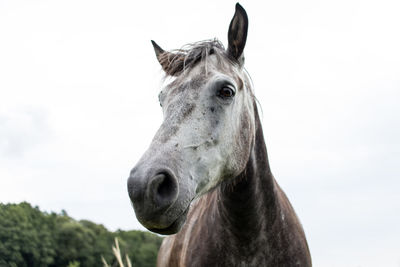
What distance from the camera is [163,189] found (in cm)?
222

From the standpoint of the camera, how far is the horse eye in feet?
9.45

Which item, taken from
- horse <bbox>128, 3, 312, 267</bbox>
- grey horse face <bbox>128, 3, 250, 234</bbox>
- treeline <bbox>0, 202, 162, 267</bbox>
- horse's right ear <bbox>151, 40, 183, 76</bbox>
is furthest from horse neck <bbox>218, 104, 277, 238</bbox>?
treeline <bbox>0, 202, 162, 267</bbox>

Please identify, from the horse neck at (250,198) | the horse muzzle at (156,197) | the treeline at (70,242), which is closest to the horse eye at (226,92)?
the horse neck at (250,198)

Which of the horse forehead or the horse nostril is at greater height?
the horse forehead

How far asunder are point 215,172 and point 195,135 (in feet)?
1.10

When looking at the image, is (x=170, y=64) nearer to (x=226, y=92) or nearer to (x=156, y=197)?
(x=226, y=92)

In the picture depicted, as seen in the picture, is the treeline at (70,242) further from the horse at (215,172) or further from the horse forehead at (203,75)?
the horse forehead at (203,75)

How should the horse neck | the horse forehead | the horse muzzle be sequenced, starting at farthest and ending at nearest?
the horse neck → the horse forehead → the horse muzzle

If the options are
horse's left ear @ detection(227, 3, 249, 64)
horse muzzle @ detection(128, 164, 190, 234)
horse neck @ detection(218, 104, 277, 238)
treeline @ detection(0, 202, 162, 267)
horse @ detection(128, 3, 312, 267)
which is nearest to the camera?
horse muzzle @ detection(128, 164, 190, 234)

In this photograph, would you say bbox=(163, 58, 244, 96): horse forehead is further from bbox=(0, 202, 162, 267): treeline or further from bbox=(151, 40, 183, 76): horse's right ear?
bbox=(0, 202, 162, 267): treeline

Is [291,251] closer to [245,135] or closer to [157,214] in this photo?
[245,135]

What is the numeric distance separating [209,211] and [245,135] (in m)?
1.00

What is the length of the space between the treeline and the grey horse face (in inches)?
741

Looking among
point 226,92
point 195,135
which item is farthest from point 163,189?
point 226,92
